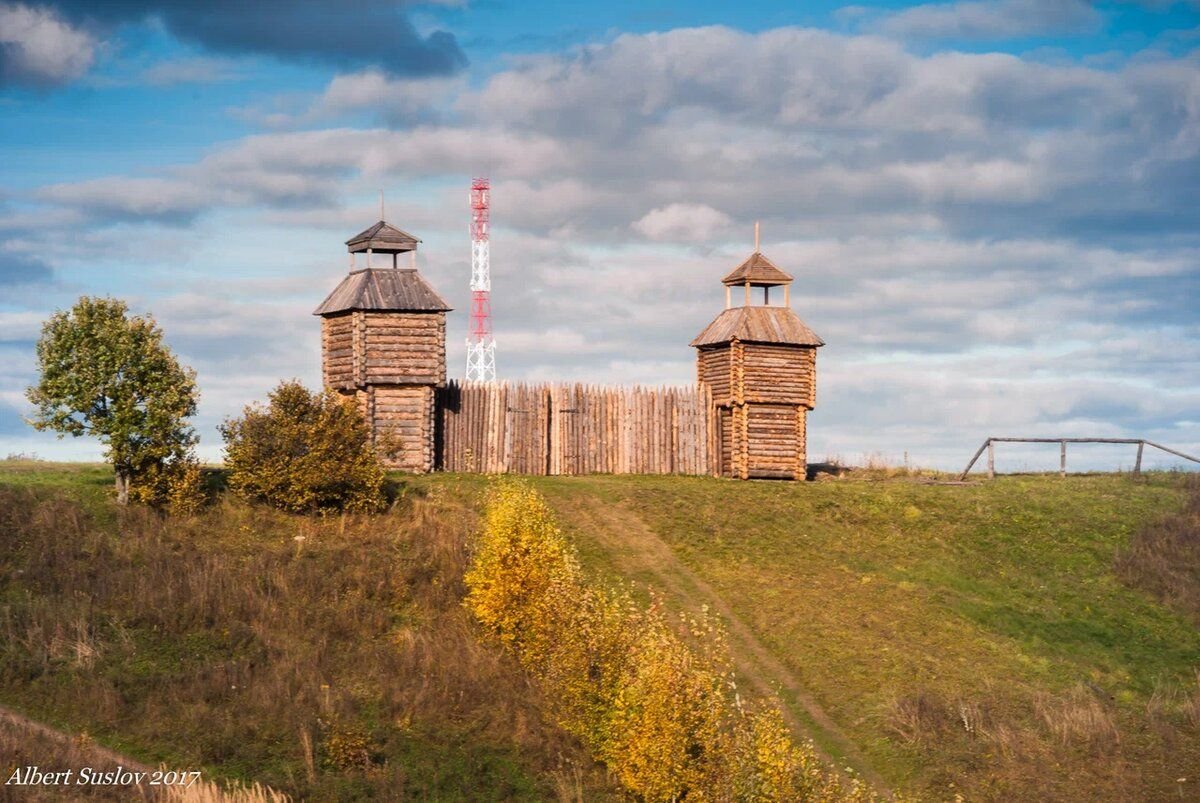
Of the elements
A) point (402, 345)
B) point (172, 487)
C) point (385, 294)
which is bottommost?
point (172, 487)

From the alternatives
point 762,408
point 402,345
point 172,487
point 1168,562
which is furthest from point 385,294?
point 1168,562

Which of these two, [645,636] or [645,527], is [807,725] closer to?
[645,636]

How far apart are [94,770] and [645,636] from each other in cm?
903

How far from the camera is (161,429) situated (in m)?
33.1

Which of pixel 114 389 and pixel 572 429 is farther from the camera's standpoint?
pixel 572 429

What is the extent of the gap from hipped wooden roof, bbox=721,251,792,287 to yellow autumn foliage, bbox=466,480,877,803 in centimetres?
1846

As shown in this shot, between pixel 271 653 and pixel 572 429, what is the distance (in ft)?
59.7

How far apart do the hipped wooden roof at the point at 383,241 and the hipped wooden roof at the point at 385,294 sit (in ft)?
2.14

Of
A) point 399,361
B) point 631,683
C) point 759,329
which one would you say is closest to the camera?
point 631,683

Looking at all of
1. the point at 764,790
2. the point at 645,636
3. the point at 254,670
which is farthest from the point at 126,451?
the point at 764,790

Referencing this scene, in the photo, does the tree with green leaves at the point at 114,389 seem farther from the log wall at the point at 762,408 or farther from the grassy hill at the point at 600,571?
the log wall at the point at 762,408

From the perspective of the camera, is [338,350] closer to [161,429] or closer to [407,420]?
[407,420]

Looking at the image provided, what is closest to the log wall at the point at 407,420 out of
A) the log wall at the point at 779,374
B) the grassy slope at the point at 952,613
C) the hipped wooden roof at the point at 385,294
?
the hipped wooden roof at the point at 385,294

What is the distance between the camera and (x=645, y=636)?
22.1 meters
